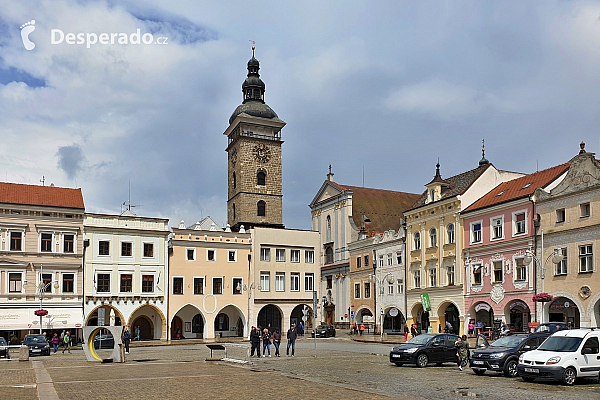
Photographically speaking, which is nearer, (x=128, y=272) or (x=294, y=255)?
A: (x=128, y=272)

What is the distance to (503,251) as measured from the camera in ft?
162

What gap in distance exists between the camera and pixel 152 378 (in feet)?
73.9

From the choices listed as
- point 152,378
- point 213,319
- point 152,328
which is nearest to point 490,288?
point 213,319

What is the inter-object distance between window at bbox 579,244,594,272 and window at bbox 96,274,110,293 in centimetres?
3607

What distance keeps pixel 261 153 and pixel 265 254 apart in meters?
22.6

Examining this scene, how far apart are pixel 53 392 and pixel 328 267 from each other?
58693 mm

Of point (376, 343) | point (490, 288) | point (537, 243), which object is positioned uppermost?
point (537, 243)

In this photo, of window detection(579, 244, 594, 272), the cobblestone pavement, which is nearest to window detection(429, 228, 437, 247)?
window detection(579, 244, 594, 272)

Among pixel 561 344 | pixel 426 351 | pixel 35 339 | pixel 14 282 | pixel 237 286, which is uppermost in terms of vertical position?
pixel 14 282

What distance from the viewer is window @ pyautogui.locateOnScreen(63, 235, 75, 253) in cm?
5441

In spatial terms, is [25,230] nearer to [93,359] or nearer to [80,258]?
[80,258]

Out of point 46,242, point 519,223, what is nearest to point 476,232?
point 519,223

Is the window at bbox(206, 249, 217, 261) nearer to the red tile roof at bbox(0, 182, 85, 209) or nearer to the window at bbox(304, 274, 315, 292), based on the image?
the window at bbox(304, 274, 315, 292)

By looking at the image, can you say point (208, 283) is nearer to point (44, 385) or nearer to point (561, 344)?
point (44, 385)
